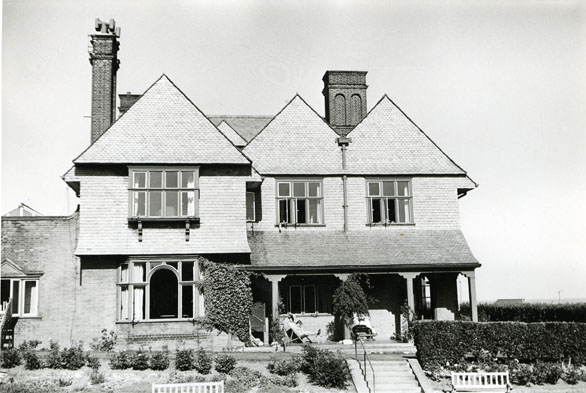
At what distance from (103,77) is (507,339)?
59.1 ft

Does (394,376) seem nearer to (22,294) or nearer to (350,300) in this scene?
(350,300)

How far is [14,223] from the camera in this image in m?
24.0

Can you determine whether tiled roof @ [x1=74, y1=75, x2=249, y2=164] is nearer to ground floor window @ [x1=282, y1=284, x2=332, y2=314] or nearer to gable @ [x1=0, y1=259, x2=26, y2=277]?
gable @ [x1=0, y1=259, x2=26, y2=277]

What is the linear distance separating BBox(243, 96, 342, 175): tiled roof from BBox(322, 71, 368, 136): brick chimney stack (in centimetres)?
214

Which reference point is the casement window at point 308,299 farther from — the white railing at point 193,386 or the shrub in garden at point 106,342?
the white railing at point 193,386

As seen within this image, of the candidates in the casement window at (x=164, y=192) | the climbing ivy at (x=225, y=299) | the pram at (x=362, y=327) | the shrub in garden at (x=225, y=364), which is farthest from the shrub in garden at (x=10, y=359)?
the pram at (x=362, y=327)

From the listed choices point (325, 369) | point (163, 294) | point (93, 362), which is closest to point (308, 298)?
point (163, 294)

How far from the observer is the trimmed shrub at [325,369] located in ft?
61.0

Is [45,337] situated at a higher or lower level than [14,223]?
lower

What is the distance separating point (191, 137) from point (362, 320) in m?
9.52

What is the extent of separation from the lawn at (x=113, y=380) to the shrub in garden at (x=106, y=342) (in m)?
3.32

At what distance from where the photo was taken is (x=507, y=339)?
2081cm

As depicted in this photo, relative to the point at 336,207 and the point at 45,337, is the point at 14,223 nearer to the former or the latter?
the point at 45,337

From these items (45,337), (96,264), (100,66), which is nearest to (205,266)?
(96,264)
